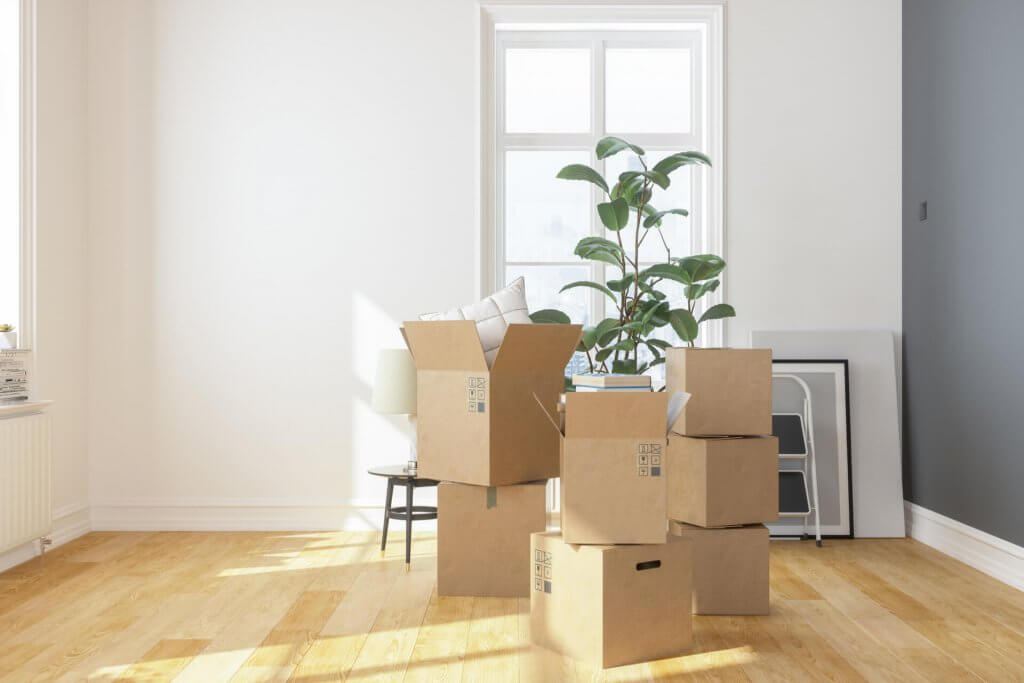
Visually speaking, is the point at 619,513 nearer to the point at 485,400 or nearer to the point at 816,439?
the point at 485,400

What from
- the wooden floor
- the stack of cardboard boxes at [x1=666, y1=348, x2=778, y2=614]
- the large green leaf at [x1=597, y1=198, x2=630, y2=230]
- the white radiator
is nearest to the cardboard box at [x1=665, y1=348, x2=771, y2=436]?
the stack of cardboard boxes at [x1=666, y1=348, x2=778, y2=614]

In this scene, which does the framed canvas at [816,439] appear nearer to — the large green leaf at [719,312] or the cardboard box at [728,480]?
the large green leaf at [719,312]

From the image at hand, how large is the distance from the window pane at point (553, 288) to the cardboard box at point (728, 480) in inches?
64.7

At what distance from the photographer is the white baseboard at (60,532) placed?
11.3 ft

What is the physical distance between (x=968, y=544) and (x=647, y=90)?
2.54 meters

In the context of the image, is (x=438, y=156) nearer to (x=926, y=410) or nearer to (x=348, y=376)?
(x=348, y=376)

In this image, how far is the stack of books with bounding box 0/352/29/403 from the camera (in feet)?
10.8

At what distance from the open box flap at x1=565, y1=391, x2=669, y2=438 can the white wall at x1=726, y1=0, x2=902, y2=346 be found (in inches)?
79.5

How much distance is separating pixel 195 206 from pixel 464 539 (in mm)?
2276

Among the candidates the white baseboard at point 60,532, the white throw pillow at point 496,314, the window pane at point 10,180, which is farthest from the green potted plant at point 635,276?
the white baseboard at point 60,532

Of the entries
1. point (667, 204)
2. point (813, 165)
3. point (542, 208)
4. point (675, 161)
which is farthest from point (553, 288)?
point (813, 165)

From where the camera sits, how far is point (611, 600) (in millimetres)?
2303

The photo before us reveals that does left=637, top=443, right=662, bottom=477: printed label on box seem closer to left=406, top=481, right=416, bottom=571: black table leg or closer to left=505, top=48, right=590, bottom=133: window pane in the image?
left=406, top=481, right=416, bottom=571: black table leg

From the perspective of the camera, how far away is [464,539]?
3006 mm
